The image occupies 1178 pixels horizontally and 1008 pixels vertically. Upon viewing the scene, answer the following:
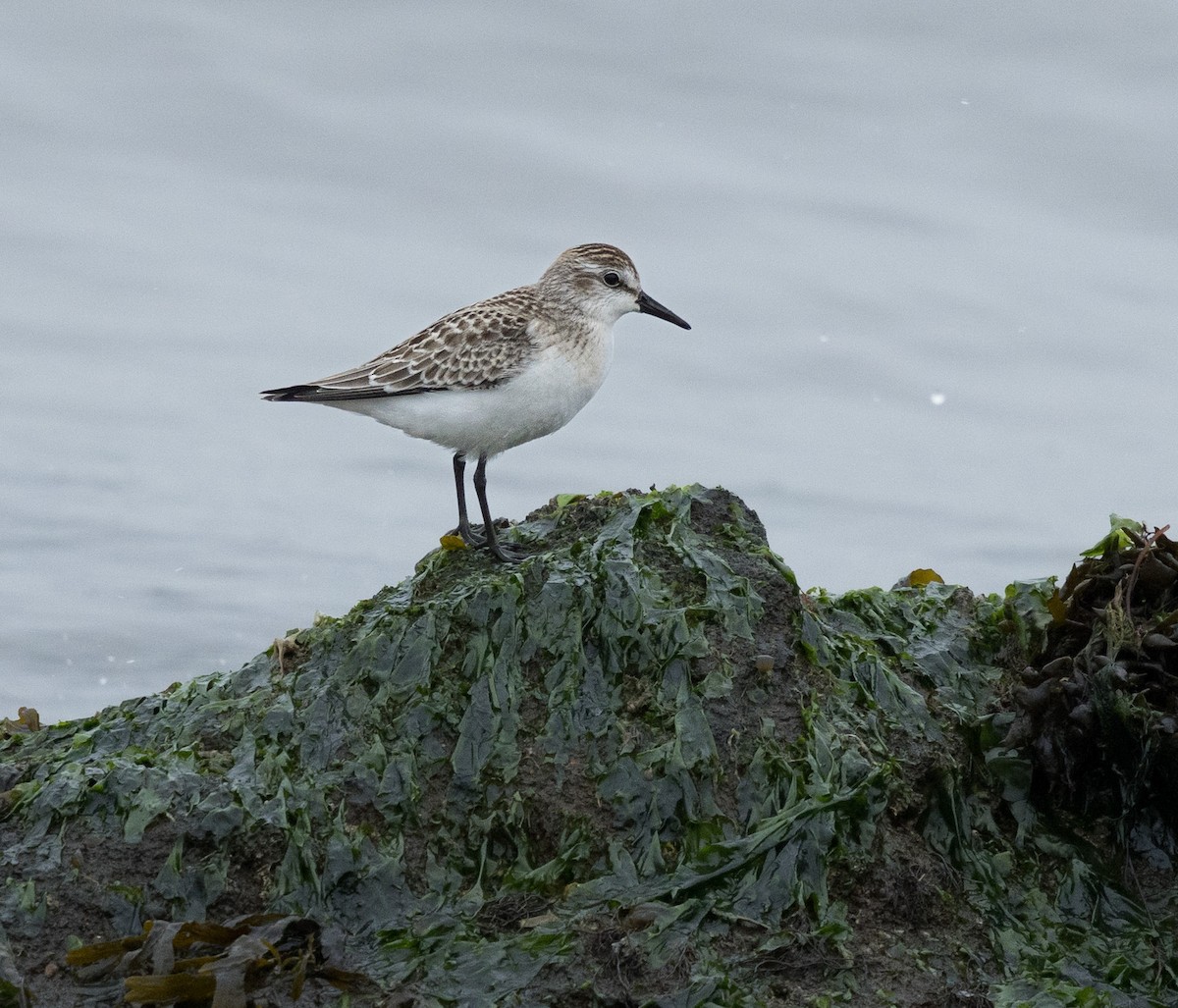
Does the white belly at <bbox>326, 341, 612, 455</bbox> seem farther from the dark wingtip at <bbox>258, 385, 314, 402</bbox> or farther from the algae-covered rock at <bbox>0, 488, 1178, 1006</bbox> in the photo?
the algae-covered rock at <bbox>0, 488, 1178, 1006</bbox>

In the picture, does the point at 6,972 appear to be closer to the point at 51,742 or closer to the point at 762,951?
the point at 51,742

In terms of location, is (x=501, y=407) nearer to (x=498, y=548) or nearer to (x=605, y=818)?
(x=498, y=548)

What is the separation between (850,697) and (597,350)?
2.49 meters

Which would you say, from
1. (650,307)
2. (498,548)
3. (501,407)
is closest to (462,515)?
(501,407)

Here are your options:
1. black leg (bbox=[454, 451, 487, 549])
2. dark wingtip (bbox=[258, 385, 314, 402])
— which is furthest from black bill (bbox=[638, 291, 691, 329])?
dark wingtip (bbox=[258, 385, 314, 402])

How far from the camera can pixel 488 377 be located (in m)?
6.53

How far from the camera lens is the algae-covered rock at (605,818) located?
4.21 metres

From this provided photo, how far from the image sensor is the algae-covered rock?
13.8 ft

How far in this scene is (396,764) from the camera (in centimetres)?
462

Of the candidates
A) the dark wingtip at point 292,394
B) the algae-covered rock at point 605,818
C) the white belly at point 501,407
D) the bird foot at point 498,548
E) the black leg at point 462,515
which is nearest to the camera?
the algae-covered rock at point 605,818

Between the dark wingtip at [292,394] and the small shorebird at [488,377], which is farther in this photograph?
the dark wingtip at [292,394]

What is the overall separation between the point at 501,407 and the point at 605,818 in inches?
97.1

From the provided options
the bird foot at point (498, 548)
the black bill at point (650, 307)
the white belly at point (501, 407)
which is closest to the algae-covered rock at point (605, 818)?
the bird foot at point (498, 548)

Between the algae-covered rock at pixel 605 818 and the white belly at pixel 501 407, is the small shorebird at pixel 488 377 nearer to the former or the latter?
the white belly at pixel 501 407
